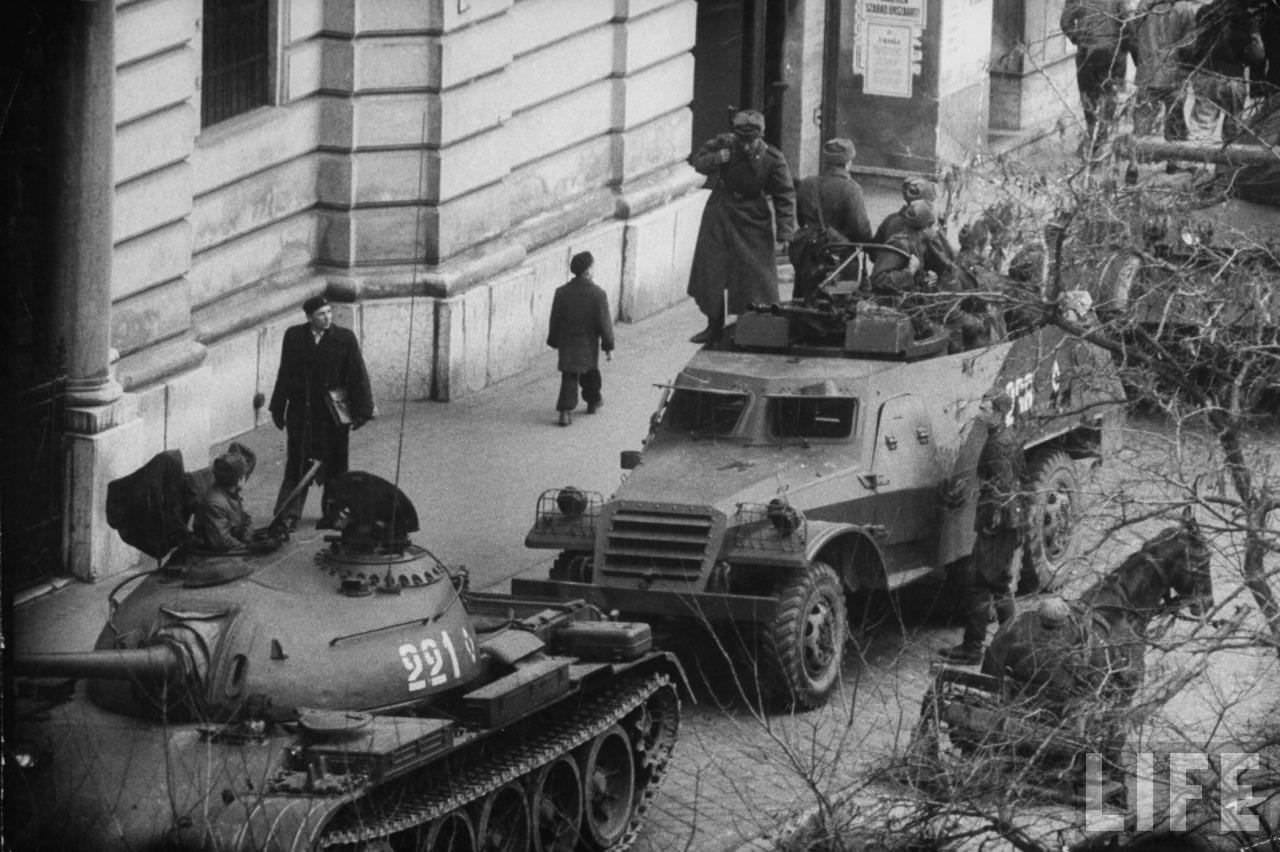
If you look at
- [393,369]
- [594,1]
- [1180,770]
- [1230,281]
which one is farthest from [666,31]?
[1180,770]

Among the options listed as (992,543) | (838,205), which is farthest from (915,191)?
(992,543)

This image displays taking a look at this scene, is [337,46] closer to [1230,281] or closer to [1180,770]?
[1230,281]

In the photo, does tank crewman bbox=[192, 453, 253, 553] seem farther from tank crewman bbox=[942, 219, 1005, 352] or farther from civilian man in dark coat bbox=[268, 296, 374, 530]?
tank crewman bbox=[942, 219, 1005, 352]

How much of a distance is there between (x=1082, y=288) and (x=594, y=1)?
7367 mm

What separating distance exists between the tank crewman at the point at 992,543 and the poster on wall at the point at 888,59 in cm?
1308

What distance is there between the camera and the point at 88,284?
20.1 m

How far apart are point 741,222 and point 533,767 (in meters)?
9.74

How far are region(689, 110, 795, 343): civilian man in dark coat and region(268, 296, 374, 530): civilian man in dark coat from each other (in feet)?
13.5

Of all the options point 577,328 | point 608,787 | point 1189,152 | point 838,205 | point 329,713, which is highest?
point 1189,152

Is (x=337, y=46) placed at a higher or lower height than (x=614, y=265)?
higher

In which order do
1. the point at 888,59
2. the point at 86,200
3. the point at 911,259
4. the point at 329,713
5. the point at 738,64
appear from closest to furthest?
the point at 329,713 → the point at 86,200 → the point at 911,259 → the point at 738,64 → the point at 888,59

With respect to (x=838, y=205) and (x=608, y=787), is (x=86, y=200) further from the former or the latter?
(x=838, y=205)

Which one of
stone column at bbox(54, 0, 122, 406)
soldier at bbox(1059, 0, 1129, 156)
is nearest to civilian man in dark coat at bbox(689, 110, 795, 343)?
soldier at bbox(1059, 0, 1129, 156)

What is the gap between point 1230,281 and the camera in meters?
18.3
